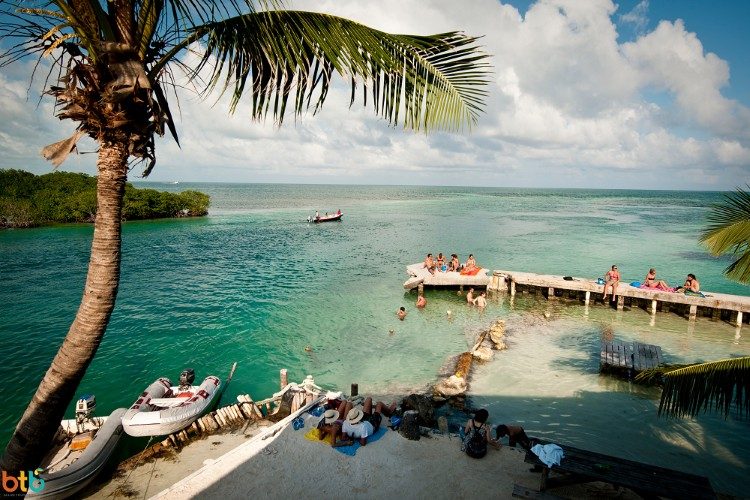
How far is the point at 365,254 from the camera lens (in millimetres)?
34281

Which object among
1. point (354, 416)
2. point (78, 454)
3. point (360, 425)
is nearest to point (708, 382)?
point (360, 425)

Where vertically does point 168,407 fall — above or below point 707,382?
below

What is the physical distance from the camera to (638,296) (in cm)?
1988

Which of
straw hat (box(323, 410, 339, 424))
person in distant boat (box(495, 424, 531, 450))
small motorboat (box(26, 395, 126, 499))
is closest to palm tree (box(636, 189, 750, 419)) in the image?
person in distant boat (box(495, 424, 531, 450))

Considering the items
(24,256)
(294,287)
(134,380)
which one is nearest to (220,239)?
(24,256)

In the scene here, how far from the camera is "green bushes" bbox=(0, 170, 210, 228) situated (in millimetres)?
43938

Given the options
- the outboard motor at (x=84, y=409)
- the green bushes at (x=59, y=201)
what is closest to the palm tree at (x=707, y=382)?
the outboard motor at (x=84, y=409)

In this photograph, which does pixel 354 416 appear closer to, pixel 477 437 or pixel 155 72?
pixel 477 437

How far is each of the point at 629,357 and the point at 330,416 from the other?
10.3 meters

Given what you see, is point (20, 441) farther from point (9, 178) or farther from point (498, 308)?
point (9, 178)

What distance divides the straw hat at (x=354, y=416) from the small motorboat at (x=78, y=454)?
5276mm

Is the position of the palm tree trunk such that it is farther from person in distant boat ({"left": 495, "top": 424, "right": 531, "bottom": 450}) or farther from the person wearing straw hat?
person in distant boat ({"left": 495, "top": 424, "right": 531, "bottom": 450})

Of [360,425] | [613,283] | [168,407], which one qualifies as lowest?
[168,407]

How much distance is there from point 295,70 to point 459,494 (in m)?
7.17
